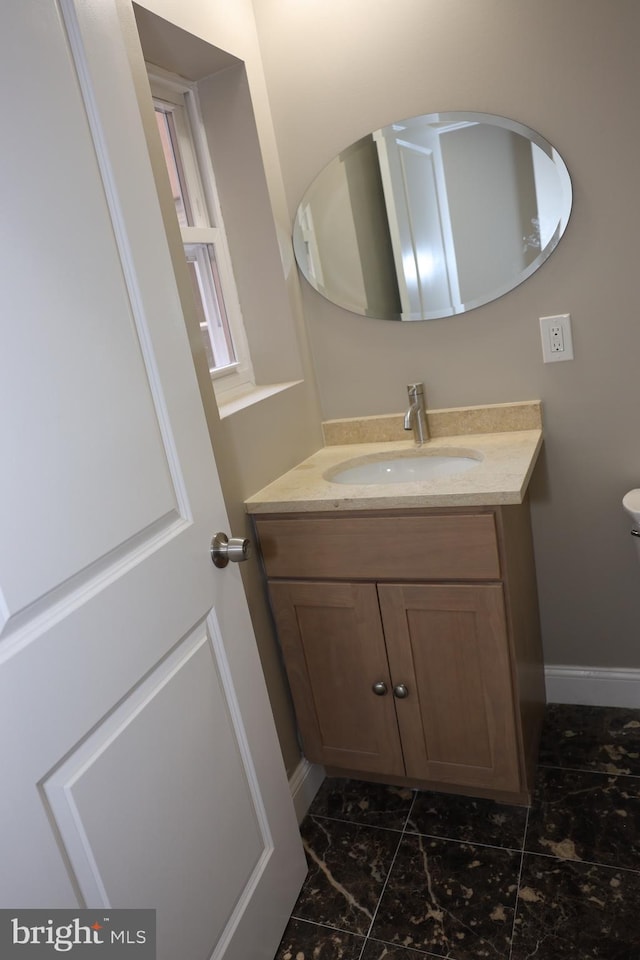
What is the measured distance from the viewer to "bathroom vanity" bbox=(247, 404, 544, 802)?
1.54m

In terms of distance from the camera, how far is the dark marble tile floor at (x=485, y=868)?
143 cm

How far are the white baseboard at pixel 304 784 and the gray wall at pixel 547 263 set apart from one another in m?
0.80

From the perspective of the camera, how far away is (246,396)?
75.6 inches

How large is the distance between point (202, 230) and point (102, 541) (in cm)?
115

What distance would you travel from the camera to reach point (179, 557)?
1.17m

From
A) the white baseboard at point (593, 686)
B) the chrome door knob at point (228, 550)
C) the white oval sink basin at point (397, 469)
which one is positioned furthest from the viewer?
the white baseboard at point (593, 686)

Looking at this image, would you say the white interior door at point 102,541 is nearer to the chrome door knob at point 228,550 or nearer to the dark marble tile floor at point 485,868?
the chrome door knob at point 228,550

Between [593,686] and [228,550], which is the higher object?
[228,550]

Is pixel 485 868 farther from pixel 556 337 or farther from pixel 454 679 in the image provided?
pixel 556 337

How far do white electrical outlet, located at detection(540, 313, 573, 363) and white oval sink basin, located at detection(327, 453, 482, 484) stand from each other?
371mm

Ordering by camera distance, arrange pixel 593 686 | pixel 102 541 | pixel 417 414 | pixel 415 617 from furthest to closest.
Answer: pixel 593 686 < pixel 417 414 < pixel 415 617 < pixel 102 541

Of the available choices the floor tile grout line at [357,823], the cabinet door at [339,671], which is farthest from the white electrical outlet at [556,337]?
the floor tile grout line at [357,823]

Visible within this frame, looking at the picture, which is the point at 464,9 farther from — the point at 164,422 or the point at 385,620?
the point at 385,620

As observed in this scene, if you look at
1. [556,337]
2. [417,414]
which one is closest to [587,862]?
[417,414]
